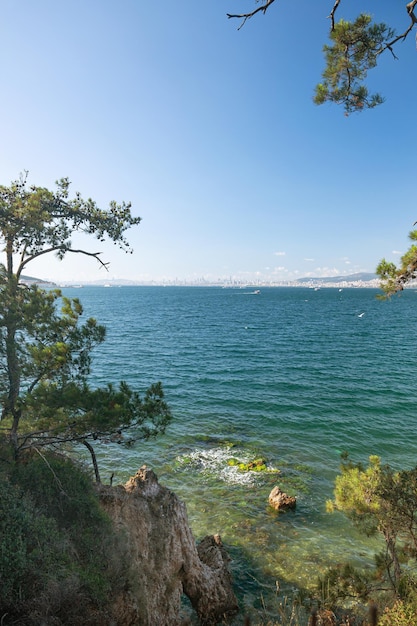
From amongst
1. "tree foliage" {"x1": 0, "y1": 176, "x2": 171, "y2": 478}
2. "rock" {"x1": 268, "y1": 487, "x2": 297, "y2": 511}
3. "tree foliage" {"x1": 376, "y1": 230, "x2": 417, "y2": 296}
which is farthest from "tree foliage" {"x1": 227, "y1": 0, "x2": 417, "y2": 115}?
"rock" {"x1": 268, "y1": 487, "x2": 297, "y2": 511}

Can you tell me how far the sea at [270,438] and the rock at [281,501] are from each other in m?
0.37

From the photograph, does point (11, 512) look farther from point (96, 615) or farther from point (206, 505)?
point (206, 505)

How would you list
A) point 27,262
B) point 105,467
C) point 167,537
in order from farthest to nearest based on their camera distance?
point 105,467 < point 27,262 < point 167,537

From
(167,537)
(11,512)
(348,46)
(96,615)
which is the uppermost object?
(348,46)

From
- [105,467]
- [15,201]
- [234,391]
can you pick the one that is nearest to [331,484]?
[105,467]

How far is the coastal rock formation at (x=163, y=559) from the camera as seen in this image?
1060 centimetres

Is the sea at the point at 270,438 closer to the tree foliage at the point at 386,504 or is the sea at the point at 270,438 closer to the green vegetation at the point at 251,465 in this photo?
the green vegetation at the point at 251,465

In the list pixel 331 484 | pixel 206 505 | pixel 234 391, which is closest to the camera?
pixel 206 505

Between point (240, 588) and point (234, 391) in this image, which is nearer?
point (240, 588)

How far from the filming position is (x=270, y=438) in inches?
1043

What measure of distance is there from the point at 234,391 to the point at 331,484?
16814mm

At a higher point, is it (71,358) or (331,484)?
(71,358)

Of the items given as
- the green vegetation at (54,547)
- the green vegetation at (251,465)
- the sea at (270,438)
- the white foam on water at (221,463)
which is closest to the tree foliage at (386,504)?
the sea at (270,438)

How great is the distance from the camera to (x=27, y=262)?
1284 cm
